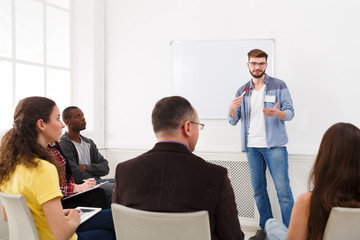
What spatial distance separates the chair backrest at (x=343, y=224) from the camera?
3.67ft

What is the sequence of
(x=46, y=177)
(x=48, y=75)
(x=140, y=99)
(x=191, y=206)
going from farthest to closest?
(x=140, y=99) < (x=48, y=75) < (x=46, y=177) < (x=191, y=206)

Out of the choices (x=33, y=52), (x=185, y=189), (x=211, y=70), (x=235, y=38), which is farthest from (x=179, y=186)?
(x=33, y=52)

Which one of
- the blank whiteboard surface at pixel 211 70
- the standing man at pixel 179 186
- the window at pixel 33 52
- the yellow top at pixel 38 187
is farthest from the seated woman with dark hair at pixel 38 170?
the blank whiteboard surface at pixel 211 70

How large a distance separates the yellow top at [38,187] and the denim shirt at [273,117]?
6.95 feet

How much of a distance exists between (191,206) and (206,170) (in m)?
0.15

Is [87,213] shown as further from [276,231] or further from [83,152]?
[83,152]

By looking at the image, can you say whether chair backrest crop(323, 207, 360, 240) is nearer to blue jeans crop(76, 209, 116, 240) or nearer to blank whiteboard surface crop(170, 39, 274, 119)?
blue jeans crop(76, 209, 116, 240)

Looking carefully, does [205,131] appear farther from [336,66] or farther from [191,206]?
[191,206]

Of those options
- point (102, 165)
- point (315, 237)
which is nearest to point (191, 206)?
point (315, 237)

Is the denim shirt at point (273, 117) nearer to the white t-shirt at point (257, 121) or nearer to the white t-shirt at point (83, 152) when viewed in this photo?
the white t-shirt at point (257, 121)

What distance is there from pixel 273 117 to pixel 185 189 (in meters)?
2.06

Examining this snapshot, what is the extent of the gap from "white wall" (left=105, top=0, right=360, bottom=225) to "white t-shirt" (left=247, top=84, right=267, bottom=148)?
443 millimetres

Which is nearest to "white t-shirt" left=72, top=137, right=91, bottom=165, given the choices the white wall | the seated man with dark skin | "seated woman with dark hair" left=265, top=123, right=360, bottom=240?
the seated man with dark skin

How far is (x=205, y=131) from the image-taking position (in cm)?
374
